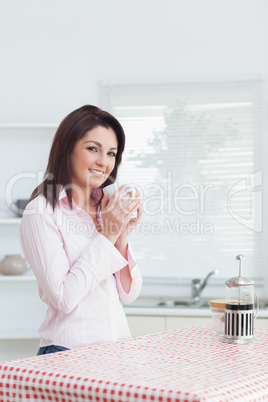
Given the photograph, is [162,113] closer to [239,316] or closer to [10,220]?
[10,220]

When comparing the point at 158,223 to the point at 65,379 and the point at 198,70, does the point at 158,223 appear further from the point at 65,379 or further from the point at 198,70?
the point at 65,379

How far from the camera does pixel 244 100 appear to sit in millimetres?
4574

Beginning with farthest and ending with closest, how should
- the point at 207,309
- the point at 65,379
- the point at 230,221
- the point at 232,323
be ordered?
the point at 230,221 → the point at 207,309 → the point at 232,323 → the point at 65,379

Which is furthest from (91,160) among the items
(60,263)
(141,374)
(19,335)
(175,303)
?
(175,303)

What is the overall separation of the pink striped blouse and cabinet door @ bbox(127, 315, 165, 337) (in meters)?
1.89

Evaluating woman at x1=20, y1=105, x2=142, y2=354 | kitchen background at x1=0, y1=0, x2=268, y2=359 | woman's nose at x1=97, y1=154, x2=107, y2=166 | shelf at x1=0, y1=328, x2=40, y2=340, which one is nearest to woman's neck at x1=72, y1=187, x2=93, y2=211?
woman at x1=20, y1=105, x2=142, y2=354

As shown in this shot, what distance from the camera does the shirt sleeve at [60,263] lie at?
1.98 metres

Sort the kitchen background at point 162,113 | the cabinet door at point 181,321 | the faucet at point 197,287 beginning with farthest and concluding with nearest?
1. the kitchen background at point 162,113
2. the faucet at point 197,287
3. the cabinet door at point 181,321

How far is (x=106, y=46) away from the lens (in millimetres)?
4754

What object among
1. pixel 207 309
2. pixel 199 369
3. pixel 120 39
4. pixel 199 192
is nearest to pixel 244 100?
pixel 199 192

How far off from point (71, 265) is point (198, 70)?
2903 mm

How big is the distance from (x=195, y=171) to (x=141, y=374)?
3.21 m

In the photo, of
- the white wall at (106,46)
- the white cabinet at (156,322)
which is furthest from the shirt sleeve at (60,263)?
the white wall at (106,46)

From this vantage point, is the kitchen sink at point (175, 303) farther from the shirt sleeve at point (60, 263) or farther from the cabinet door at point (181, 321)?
the shirt sleeve at point (60, 263)
